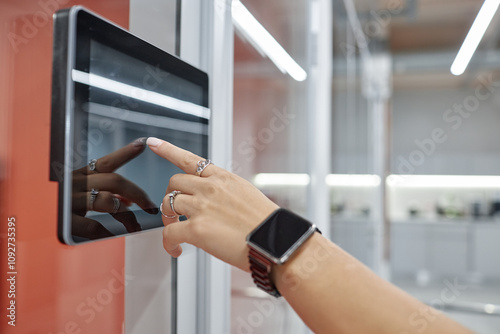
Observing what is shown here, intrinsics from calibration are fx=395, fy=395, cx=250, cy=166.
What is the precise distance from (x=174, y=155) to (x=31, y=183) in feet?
0.49

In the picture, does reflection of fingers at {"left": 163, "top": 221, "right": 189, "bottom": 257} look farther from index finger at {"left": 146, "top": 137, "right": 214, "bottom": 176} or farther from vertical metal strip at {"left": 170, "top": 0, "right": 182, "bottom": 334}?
vertical metal strip at {"left": 170, "top": 0, "right": 182, "bottom": 334}

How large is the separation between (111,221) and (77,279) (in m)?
0.09

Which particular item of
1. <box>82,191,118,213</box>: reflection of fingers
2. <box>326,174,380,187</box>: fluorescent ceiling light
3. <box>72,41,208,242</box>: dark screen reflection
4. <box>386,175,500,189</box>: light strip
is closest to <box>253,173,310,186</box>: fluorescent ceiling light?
<box>326,174,380,187</box>: fluorescent ceiling light

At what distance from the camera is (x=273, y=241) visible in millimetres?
427

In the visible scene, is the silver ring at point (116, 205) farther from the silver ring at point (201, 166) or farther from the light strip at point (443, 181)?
the light strip at point (443, 181)

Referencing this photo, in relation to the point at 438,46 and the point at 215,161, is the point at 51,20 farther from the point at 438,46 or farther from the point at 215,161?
the point at 438,46

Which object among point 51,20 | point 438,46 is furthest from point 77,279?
point 438,46

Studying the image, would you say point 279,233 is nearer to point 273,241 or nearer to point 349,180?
point 273,241

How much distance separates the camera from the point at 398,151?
541cm

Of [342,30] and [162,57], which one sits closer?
[162,57]

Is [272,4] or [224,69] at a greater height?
[272,4]

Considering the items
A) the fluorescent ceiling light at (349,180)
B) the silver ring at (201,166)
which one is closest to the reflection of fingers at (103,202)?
the silver ring at (201,166)

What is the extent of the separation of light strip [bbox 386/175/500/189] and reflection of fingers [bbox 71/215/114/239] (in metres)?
5.47

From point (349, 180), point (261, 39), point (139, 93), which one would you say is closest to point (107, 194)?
point (139, 93)
